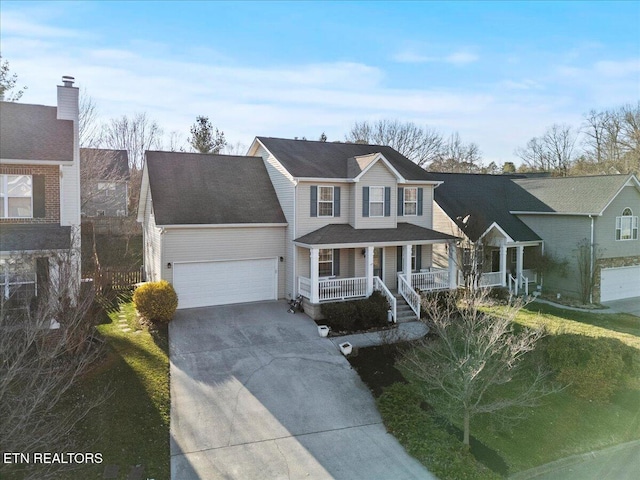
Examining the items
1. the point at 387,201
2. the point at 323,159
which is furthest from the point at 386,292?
the point at 323,159

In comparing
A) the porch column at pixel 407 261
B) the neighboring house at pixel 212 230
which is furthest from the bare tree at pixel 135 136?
the porch column at pixel 407 261

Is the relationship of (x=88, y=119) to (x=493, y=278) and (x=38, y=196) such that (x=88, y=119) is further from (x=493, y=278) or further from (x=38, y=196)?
(x=493, y=278)

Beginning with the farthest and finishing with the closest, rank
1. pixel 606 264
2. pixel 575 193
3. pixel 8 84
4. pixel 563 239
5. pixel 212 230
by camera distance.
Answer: pixel 575 193, pixel 563 239, pixel 606 264, pixel 212 230, pixel 8 84

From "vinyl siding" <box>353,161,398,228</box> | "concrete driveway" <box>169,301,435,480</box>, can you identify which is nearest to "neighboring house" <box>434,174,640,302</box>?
"vinyl siding" <box>353,161,398,228</box>

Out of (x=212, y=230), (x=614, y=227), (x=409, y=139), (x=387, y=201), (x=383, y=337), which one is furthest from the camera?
(x=409, y=139)

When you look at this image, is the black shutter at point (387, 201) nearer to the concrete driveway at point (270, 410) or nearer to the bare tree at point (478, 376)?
the concrete driveway at point (270, 410)

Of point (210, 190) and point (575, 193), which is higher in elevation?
point (575, 193)
